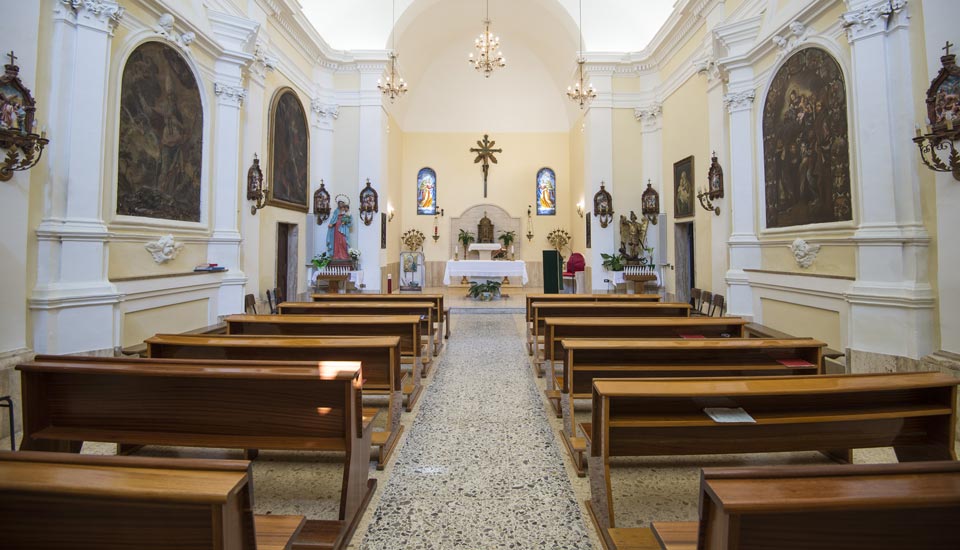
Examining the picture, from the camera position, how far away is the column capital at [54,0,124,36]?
13.8 ft

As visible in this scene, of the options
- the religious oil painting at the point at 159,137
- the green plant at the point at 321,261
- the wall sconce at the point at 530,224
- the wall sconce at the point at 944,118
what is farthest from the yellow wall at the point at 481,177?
the wall sconce at the point at 944,118

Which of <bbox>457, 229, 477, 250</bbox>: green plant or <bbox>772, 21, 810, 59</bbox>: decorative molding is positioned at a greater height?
<bbox>772, 21, 810, 59</bbox>: decorative molding

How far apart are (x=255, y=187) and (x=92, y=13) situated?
351cm

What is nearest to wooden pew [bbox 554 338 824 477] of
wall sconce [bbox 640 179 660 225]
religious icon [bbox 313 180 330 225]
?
wall sconce [bbox 640 179 660 225]

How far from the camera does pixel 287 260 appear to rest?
10047mm

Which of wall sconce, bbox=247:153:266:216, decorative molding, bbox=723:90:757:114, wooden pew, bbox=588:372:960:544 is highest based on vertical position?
decorative molding, bbox=723:90:757:114

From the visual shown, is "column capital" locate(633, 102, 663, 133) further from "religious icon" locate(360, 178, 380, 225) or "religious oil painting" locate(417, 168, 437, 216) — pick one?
"religious oil painting" locate(417, 168, 437, 216)

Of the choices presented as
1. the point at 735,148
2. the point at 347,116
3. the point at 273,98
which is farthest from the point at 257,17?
the point at 735,148

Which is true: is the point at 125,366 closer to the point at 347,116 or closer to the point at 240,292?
the point at 240,292

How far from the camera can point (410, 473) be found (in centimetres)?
289

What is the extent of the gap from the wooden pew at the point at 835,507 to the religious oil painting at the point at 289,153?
9251 mm

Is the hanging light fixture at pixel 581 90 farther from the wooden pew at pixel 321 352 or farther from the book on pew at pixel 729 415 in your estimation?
the book on pew at pixel 729 415

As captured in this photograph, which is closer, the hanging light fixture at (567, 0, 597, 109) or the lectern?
the lectern

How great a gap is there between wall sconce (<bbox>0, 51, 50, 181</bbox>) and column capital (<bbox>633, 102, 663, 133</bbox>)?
11.4 m
